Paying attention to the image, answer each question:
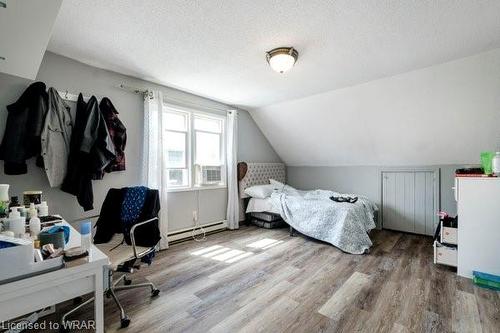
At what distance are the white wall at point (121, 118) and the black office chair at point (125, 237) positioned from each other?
0.84 meters

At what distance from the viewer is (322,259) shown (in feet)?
9.76

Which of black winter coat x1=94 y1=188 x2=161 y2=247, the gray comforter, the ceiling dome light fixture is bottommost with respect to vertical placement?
the gray comforter

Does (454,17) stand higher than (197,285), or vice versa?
(454,17)

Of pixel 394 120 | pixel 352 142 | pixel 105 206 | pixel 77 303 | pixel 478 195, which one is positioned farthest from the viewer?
pixel 352 142

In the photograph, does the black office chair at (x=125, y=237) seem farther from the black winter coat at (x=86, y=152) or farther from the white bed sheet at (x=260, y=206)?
the white bed sheet at (x=260, y=206)

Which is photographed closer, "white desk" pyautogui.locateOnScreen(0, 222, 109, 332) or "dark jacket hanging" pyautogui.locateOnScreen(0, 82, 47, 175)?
"white desk" pyautogui.locateOnScreen(0, 222, 109, 332)

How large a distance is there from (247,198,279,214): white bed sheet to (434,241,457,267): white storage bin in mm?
2271

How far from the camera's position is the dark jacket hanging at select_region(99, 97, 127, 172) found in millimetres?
2836

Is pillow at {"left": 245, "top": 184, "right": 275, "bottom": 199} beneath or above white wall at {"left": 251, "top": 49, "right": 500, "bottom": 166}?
beneath

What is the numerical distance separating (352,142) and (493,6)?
106 inches

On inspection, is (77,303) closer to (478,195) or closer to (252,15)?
(252,15)

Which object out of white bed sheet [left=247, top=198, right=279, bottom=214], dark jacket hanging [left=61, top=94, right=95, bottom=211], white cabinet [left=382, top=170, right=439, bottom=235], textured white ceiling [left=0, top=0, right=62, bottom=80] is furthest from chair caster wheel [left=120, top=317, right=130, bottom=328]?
white cabinet [left=382, top=170, right=439, bottom=235]

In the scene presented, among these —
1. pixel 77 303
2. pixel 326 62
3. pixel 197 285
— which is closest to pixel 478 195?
pixel 326 62

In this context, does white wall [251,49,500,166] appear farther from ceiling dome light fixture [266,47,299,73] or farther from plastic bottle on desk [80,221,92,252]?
plastic bottle on desk [80,221,92,252]
